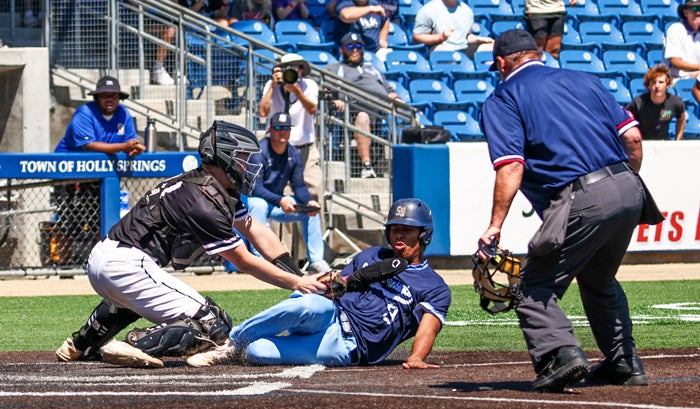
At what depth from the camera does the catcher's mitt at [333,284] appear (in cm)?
695

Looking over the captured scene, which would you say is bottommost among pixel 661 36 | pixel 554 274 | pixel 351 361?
pixel 351 361

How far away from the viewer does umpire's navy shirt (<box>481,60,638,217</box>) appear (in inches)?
238

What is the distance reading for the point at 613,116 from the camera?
6.27 m

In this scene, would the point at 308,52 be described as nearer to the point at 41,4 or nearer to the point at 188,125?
the point at 188,125

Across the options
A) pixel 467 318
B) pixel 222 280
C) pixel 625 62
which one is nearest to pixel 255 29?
pixel 222 280

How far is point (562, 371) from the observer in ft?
18.9

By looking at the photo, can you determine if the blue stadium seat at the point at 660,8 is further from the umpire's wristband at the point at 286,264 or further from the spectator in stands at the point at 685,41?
the umpire's wristband at the point at 286,264

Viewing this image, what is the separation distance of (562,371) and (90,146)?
9.26m

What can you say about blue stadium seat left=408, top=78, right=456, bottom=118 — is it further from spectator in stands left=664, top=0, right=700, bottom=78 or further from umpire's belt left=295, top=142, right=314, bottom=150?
umpire's belt left=295, top=142, right=314, bottom=150

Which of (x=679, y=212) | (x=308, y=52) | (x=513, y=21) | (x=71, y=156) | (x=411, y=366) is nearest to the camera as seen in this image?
(x=411, y=366)

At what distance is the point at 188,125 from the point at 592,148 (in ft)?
35.0

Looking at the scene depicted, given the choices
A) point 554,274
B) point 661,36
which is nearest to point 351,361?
point 554,274

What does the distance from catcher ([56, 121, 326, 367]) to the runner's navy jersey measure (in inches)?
17.4

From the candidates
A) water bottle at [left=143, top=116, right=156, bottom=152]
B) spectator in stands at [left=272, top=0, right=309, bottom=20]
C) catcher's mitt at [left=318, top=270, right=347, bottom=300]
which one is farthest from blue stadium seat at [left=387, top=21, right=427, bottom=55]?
catcher's mitt at [left=318, top=270, right=347, bottom=300]
